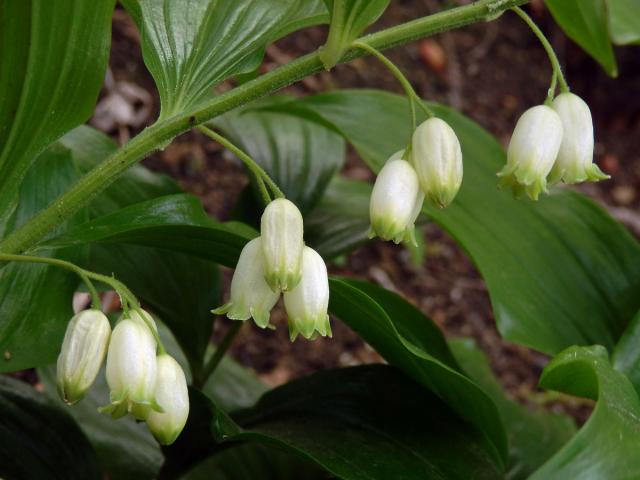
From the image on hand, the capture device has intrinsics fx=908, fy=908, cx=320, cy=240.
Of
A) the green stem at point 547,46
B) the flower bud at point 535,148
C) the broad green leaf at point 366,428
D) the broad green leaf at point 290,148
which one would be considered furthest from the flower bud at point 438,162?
the broad green leaf at point 290,148

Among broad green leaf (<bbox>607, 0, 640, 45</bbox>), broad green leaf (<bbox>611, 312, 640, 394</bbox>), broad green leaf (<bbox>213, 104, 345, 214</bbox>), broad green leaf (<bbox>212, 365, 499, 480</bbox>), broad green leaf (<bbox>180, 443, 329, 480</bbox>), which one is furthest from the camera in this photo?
broad green leaf (<bbox>213, 104, 345, 214</bbox>)

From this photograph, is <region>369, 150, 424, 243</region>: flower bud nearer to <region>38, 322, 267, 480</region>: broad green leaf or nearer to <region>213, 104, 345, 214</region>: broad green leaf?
<region>213, 104, 345, 214</region>: broad green leaf

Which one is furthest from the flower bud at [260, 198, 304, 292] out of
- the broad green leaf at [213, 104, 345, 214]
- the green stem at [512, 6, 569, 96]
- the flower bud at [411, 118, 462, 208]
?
the broad green leaf at [213, 104, 345, 214]

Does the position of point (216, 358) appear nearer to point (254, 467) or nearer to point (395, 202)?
point (254, 467)

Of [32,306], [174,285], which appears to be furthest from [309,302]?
[174,285]

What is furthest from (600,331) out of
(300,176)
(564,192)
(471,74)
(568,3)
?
(471,74)

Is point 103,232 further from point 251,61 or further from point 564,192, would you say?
point 564,192
